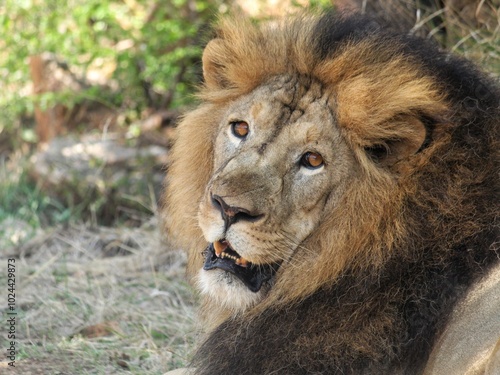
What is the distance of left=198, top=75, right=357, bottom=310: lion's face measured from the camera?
3.28 meters

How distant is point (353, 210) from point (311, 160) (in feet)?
0.88

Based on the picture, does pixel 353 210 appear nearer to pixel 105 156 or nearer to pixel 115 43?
pixel 105 156

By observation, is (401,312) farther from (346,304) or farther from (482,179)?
(482,179)

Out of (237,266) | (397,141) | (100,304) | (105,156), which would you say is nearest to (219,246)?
(237,266)

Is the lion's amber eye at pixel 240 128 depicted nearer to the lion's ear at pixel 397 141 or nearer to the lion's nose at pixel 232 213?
the lion's nose at pixel 232 213

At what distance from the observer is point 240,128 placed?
3639 mm

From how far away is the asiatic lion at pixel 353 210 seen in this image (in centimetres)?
326

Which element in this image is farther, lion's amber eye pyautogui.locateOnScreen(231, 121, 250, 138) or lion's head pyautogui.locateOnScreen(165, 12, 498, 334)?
lion's amber eye pyautogui.locateOnScreen(231, 121, 250, 138)

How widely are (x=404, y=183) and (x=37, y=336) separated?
254 centimetres

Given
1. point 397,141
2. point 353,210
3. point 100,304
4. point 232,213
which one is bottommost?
point 100,304

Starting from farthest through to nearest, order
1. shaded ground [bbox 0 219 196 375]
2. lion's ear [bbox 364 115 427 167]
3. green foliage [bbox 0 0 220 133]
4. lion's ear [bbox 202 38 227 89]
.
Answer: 1. green foliage [bbox 0 0 220 133]
2. shaded ground [bbox 0 219 196 375]
3. lion's ear [bbox 202 38 227 89]
4. lion's ear [bbox 364 115 427 167]

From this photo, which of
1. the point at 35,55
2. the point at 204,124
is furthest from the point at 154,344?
the point at 35,55

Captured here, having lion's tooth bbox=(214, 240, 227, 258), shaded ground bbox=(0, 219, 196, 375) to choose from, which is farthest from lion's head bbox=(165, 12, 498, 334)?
shaded ground bbox=(0, 219, 196, 375)

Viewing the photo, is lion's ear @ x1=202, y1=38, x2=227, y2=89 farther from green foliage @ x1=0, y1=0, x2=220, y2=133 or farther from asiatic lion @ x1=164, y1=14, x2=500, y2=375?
green foliage @ x1=0, y1=0, x2=220, y2=133
